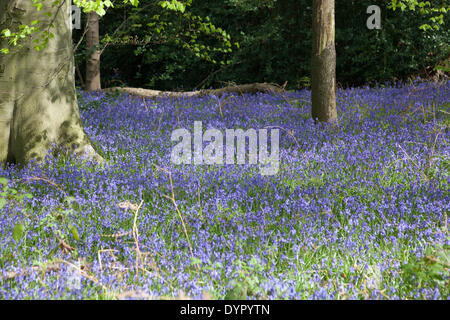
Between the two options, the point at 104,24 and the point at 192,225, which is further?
the point at 104,24

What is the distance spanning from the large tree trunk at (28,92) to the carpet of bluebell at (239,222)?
31 centimetres

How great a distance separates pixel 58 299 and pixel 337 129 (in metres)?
4.95

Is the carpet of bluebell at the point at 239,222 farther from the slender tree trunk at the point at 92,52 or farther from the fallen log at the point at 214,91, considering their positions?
the slender tree trunk at the point at 92,52

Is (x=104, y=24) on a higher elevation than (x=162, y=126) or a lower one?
higher

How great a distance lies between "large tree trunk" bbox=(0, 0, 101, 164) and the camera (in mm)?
5547

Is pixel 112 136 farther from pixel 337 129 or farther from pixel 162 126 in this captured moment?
pixel 337 129

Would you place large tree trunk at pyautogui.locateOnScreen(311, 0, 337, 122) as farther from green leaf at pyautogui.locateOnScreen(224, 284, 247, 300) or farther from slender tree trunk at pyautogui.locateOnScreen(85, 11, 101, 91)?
slender tree trunk at pyautogui.locateOnScreen(85, 11, 101, 91)

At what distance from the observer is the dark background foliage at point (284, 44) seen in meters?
11.0

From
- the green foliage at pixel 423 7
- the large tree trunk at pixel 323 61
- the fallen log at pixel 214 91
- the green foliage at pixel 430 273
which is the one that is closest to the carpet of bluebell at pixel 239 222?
the green foliage at pixel 430 273

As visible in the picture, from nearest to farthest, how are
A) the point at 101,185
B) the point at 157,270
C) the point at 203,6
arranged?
1. the point at 157,270
2. the point at 101,185
3. the point at 203,6

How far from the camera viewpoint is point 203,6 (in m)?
13.1

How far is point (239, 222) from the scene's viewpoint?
13.1 feet

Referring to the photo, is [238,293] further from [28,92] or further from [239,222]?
[28,92]
